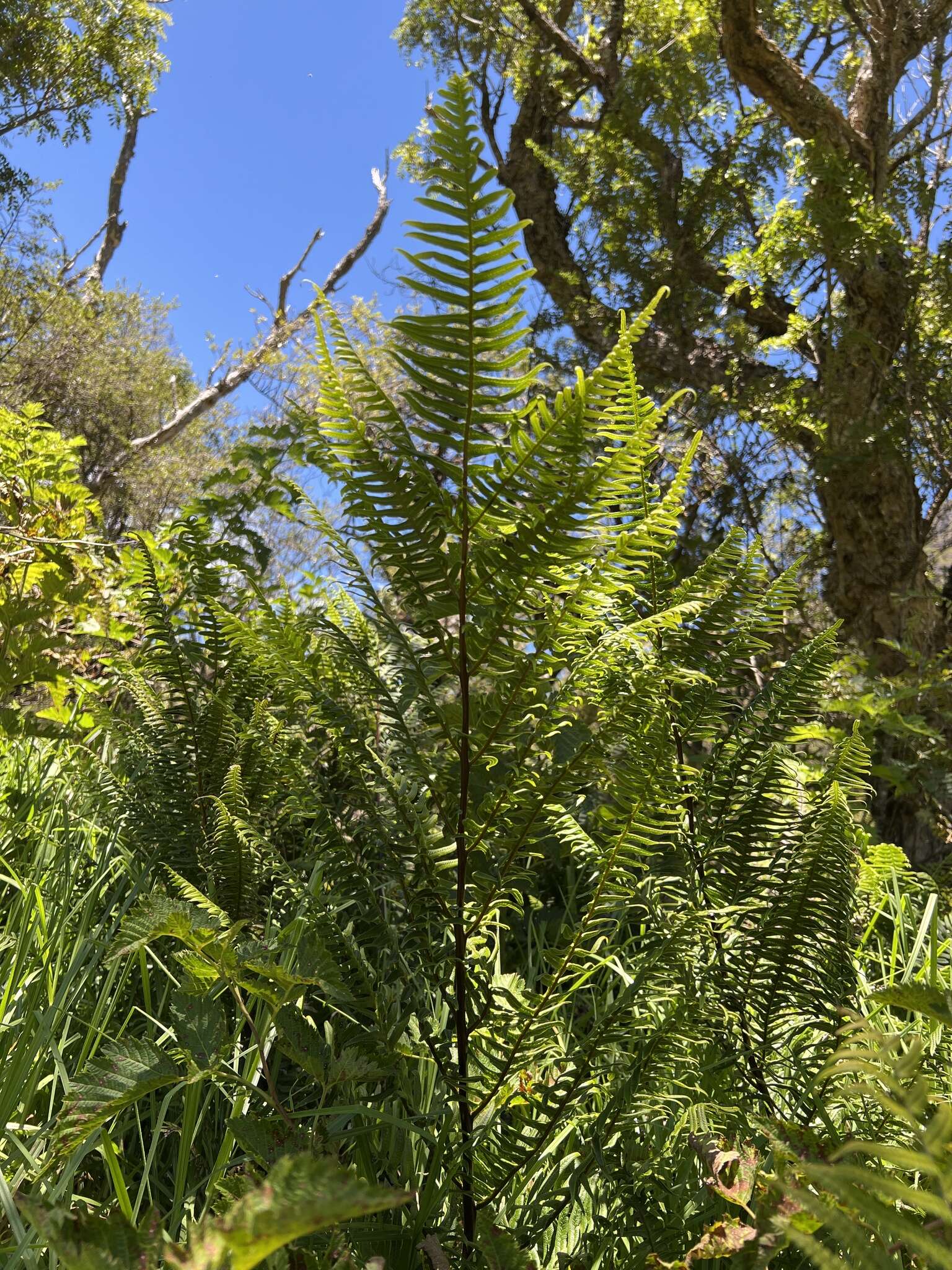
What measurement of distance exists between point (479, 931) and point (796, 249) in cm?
389

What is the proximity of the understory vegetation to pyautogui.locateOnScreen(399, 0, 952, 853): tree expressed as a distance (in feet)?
6.79

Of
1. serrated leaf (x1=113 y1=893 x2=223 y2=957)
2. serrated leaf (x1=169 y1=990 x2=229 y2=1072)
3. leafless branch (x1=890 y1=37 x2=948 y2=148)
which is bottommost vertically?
serrated leaf (x1=169 y1=990 x2=229 y2=1072)

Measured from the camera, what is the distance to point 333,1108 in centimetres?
77

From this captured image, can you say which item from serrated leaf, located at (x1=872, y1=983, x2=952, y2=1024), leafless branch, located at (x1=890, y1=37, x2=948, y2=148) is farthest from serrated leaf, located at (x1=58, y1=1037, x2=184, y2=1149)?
leafless branch, located at (x1=890, y1=37, x2=948, y2=148)

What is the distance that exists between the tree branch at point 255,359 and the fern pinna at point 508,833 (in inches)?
487

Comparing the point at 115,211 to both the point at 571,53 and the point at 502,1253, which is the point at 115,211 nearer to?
the point at 571,53

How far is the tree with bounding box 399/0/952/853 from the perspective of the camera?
3557 millimetres

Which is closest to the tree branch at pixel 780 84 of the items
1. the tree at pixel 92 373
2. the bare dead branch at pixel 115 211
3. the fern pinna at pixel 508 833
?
the fern pinna at pixel 508 833

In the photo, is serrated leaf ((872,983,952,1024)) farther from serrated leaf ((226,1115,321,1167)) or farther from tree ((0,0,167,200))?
tree ((0,0,167,200))

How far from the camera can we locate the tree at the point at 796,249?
356 centimetres

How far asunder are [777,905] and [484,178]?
84 centimetres

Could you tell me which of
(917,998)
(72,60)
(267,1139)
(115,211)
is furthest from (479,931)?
(115,211)

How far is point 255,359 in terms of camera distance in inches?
502

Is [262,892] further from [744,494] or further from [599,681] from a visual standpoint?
[744,494]
